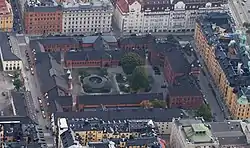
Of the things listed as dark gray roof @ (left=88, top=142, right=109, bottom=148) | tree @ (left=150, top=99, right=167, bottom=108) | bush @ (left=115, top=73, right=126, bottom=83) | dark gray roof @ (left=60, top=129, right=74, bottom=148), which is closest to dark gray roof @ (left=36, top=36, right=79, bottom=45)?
bush @ (left=115, top=73, right=126, bottom=83)

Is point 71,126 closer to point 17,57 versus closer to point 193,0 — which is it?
point 17,57

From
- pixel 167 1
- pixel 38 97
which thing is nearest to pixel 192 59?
pixel 167 1

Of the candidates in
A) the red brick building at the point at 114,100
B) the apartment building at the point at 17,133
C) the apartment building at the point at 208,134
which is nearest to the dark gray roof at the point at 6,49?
the red brick building at the point at 114,100

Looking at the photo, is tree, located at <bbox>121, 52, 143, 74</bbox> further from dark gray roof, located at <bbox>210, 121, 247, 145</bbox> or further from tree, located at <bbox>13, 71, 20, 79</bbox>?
dark gray roof, located at <bbox>210, 121, 247, 145</bbox>

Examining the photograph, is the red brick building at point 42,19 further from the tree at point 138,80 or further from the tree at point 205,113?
the tree at point 205,113

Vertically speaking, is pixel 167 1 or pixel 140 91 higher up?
pixel 167 1
